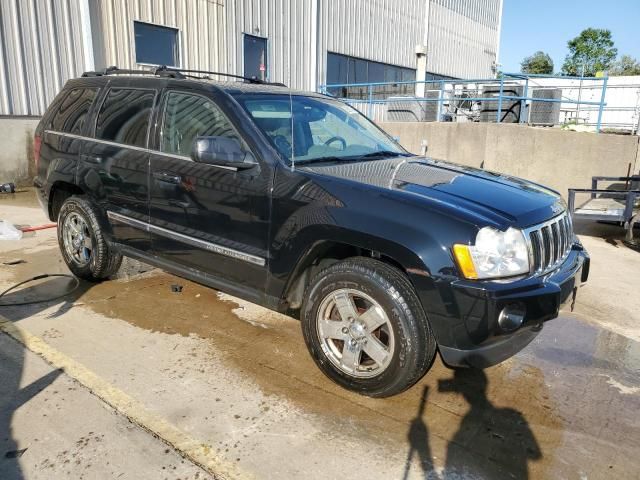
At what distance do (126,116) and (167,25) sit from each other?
8295 mm

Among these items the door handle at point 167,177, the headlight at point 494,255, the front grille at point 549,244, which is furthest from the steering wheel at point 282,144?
the front grille at point 549,244

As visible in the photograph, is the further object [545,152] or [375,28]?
[375,28]

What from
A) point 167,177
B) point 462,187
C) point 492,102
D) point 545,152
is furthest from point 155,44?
point 462,187

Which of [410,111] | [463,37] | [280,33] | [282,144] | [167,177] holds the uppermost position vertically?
[463,37]

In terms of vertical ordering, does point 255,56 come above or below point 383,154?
above

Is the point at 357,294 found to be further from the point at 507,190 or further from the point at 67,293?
the point at 67,293

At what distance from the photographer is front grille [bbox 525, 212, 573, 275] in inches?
112

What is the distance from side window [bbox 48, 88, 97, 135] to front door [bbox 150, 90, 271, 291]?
1163mm

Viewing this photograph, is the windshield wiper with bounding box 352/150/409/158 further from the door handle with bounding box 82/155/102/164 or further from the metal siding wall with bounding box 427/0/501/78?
the metal siding wall with bounding box 427/0/501/78

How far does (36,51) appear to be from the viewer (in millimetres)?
9742

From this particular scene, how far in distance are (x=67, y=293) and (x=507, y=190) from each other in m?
3.87

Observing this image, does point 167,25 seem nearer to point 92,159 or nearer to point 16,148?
point 16,148

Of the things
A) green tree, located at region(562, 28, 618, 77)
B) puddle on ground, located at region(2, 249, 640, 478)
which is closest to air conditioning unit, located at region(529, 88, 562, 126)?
puddle on ground, located at region(2, 249, 640, 478)

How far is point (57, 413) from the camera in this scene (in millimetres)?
2832
